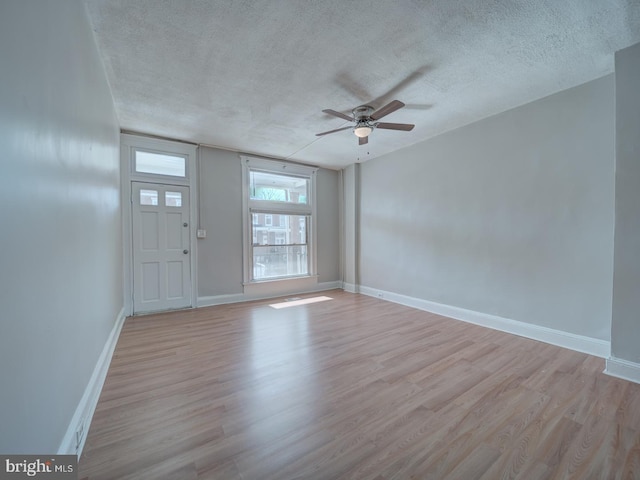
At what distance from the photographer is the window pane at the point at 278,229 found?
507 cm

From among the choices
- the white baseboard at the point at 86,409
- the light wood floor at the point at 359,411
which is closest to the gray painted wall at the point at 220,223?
the light wood floor at the point at 359,411

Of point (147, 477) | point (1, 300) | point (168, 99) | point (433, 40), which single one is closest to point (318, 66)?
point (433, 40)

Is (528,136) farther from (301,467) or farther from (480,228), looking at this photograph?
(301,467)

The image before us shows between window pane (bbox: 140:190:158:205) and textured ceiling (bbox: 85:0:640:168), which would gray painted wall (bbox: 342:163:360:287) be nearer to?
textured ceiling (bbox: 85:0:640:168)

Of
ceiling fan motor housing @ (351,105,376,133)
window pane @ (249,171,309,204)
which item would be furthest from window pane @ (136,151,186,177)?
ceiling fan motor housing @ (351,105,376,133)

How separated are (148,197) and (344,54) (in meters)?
3.56

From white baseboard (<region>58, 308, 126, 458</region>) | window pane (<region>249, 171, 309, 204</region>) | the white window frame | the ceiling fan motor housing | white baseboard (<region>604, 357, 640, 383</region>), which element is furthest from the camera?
window pane (<region>249, 171, 309, 204</region>)

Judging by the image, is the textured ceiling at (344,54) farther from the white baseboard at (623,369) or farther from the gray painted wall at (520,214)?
the white baseboard at (623,369)

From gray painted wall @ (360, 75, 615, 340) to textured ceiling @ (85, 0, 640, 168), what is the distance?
1.16 ft

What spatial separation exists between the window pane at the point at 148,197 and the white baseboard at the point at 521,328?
4.42 metres

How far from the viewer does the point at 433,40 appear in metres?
2.12

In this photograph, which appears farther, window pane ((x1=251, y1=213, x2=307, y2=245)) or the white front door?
window pane ((x1=251, y1=213, x2=307, y2=245))

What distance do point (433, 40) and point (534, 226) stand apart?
7.77ft

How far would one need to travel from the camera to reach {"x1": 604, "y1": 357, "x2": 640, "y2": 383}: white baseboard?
216cm
